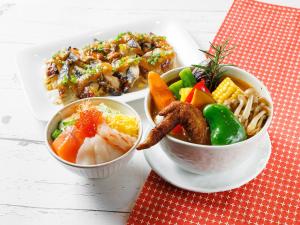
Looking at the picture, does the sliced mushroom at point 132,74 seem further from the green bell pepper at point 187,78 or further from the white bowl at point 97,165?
the green bell pepper at point 187,78

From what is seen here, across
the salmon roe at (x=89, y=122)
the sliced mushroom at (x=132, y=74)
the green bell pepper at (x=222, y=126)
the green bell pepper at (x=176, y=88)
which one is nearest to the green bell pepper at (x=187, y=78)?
the green bell pepper at (x=176, y=88)

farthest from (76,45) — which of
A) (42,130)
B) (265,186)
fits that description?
(265,186)

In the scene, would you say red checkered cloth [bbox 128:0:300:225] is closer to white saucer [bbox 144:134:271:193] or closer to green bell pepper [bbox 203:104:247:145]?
white saucer [bbox 144:134:271:193]

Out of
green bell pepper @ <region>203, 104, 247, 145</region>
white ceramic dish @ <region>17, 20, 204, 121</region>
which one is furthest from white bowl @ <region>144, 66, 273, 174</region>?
white ceramic dish @ <region>17, 20, 204, 121</region>

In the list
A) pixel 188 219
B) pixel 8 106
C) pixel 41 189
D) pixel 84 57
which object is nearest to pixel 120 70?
pixel 84 57

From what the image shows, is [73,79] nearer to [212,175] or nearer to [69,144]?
[69,144]
